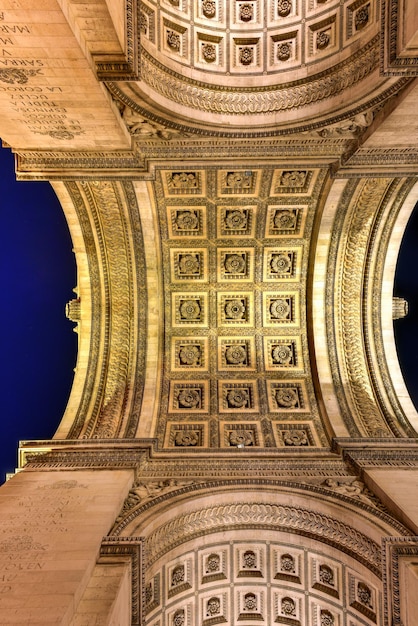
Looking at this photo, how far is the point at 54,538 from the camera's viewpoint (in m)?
7.18

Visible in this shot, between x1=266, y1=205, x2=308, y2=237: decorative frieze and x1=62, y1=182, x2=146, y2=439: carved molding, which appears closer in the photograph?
x1=62, y1=182, x2=146, y2=439: carved molding

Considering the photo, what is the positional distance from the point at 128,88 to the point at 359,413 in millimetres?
9315

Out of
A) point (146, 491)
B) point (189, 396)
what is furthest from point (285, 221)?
point (146, 491)

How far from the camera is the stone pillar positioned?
5.80 metres

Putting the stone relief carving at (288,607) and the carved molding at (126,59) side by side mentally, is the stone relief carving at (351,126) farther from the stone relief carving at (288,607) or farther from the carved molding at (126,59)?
the stone relief carving at (288,607)

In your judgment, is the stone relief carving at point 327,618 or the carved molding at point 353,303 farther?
the carved molding at point 353,303

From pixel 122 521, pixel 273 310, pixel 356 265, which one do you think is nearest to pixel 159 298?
pixel 273 310

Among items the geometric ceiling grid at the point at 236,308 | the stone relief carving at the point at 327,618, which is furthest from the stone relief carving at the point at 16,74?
the stone relief carving at the point at 327,618

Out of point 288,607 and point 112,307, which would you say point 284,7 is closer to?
point 112,307

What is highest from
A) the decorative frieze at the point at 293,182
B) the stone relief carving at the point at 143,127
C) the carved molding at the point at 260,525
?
the decorative frieze at the point at 293,182

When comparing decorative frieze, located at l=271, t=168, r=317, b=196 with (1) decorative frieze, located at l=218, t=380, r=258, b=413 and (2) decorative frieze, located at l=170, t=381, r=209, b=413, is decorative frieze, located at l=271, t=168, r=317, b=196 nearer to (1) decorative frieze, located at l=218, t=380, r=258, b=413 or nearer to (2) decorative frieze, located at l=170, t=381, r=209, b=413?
(1) decorative frieze, located at l=218, t=380, r=258, b=413

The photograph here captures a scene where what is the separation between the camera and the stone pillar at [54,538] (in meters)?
5.80

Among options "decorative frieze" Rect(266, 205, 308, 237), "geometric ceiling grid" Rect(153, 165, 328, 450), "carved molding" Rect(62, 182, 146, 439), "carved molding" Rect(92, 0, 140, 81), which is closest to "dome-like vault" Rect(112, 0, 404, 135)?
"carved molding" Rect(92, 0, 140, 81)

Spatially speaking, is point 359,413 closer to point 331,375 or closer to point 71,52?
point 331,375
